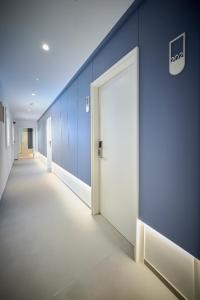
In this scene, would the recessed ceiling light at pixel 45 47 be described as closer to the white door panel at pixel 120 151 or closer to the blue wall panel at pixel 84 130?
the blue wall panel at pixel 84 130

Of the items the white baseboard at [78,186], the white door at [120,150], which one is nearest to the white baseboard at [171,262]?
the white door at [120,150]

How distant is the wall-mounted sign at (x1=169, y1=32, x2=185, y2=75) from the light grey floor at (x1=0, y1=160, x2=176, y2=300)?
Answer: 5.83 feet

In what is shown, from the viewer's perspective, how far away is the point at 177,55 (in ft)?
3.96

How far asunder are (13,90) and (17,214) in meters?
3.55

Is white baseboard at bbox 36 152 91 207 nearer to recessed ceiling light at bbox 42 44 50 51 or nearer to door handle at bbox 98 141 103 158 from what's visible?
door handle at bbox 98 141 103 158

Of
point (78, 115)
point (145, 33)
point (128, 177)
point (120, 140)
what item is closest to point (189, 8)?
point (145, 33)

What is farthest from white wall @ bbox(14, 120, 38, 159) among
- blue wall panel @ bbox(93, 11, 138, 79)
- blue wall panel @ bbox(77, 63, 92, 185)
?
blue wall panel @ bbox(93, 11, 138, 79)

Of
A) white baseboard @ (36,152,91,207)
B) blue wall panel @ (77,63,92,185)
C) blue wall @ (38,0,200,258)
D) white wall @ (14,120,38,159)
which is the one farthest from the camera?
white wall @ (14,120,38,159)

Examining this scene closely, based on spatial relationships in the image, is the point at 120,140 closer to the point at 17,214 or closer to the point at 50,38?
the point at 50,38

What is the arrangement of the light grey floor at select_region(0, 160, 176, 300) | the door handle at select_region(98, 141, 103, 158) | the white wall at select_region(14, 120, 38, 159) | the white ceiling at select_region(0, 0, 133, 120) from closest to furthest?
1. the light grey floor at select_region(0, 160, 176, 300)
2. the white ceiling at select_region(0, 0, 133, 120)
3. the door handle at select_region(98, 141, 103, 158)
4. the white wall at select_region(14, 120, 38, 159)

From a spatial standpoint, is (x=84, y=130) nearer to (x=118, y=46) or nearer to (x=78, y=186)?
(x=78, y=186)

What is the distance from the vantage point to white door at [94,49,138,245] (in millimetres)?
1830

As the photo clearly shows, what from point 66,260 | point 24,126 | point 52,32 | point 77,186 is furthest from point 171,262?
point 24,126

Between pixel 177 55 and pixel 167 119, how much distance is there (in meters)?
0.48
